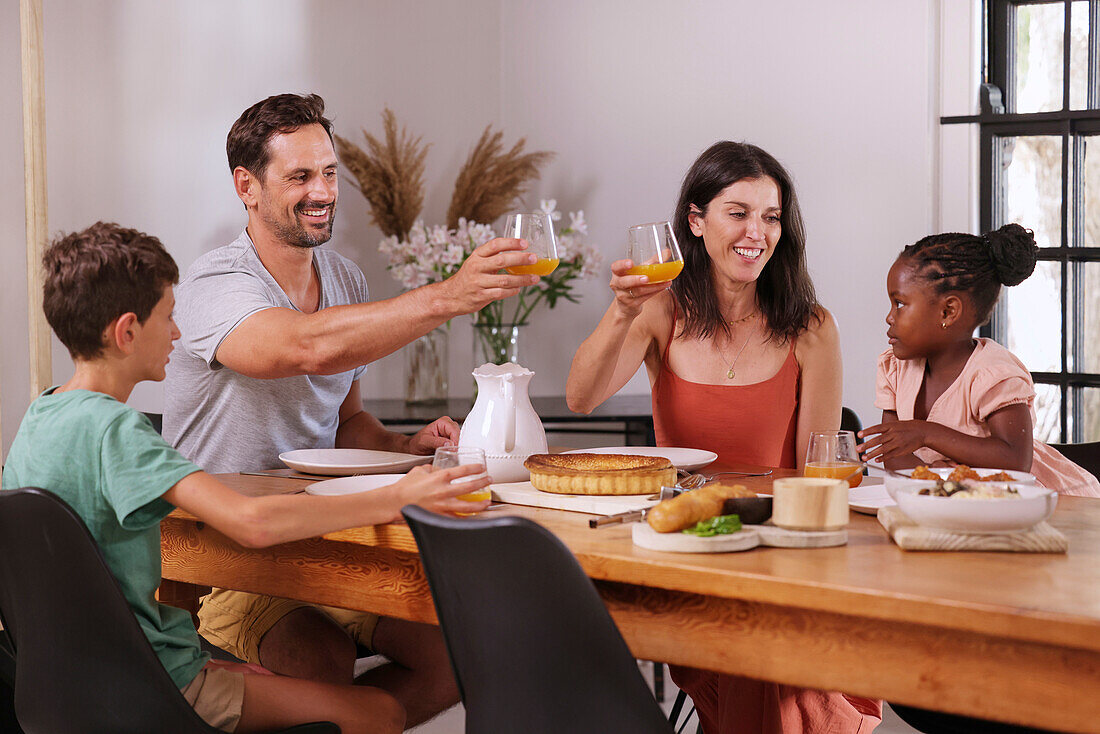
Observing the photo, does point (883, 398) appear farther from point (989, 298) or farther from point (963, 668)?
point (963, 668)

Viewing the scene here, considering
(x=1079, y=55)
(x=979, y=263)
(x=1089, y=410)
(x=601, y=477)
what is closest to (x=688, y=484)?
(x=601, y=477)

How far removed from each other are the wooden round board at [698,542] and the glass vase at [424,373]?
263 cm

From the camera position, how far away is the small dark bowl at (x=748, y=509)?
1.40 meters

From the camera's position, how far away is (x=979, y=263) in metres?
2.45

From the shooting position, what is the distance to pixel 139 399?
3.12m

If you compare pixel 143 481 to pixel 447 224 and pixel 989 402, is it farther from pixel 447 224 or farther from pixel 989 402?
pixel 447 224

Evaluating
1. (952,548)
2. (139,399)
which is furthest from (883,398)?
(139,399)

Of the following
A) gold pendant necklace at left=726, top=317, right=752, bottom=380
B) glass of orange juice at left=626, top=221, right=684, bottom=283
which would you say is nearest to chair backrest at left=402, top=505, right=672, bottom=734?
glass of orange juice at left=626, top=221, right=684, bottom=283

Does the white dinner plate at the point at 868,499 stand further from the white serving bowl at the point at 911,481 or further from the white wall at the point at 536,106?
the white wall at the point at 536,106

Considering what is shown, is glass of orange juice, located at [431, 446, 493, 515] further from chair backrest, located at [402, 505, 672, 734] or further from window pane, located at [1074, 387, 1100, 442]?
window pane, located at [1074, 387, 1100, 442]

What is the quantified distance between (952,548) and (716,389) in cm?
111

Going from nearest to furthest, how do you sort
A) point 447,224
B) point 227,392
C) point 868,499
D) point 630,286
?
point 868,499, point 630,286, point 227,392, point 447,224

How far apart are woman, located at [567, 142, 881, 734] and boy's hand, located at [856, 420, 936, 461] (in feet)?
1.21

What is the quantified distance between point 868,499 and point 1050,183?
2.54 m
